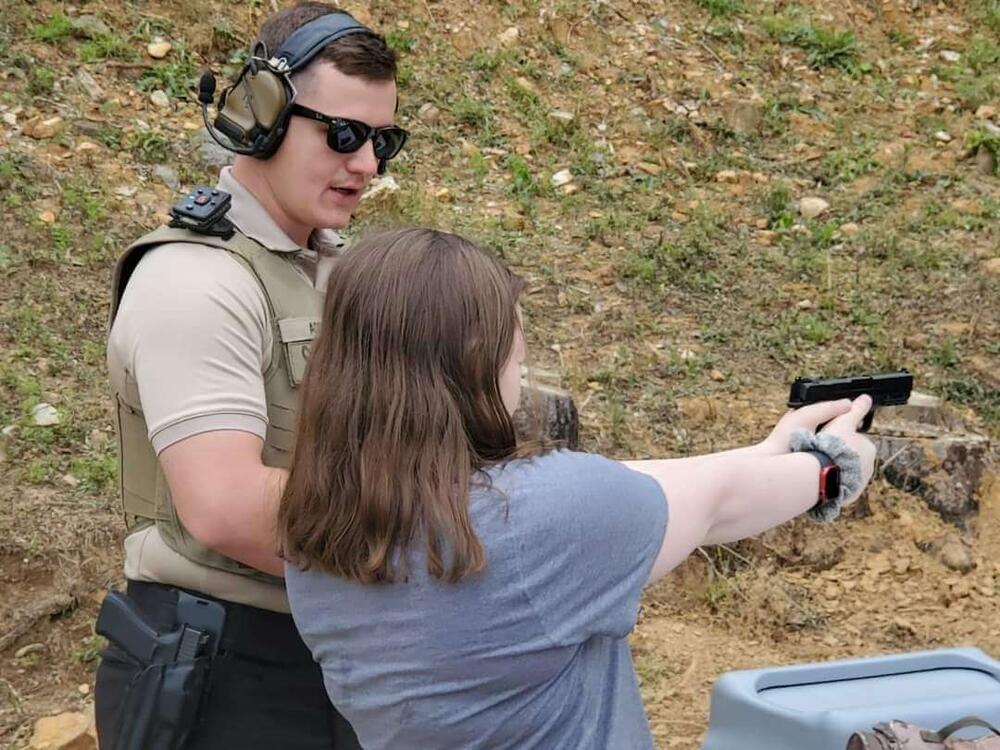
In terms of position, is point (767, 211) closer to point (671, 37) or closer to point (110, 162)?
point (671, 37)

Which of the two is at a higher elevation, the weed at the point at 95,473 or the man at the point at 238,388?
the man at the point at 238,388

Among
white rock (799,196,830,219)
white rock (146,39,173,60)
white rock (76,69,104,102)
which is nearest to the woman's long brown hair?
white rock (799,196,830,219)

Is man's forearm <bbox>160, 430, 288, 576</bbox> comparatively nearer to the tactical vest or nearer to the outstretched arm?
the tactical vest

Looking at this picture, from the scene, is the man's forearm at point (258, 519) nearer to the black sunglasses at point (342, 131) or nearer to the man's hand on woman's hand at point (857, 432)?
the black sunglasses at point (342, 131)

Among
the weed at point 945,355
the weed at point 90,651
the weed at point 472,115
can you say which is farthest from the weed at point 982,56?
the weed at point 90,651

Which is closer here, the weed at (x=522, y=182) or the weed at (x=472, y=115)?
the weed at (x=522, y=182)

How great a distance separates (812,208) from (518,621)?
5279mm

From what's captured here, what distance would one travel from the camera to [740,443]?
14.9 ft

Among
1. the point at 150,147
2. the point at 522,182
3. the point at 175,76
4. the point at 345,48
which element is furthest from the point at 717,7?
the point at 345,48

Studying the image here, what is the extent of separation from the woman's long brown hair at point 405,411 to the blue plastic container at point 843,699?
84cm

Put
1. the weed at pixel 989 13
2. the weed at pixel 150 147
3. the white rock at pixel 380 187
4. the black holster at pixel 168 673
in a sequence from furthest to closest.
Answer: the weed at pixel 989 13 < the weed at pixel 150 147 < the white rock at pixel 380 187 < the black holster at pixel 168 673

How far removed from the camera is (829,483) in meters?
1.76

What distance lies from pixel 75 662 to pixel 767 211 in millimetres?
4208

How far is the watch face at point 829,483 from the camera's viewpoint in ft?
5.76
